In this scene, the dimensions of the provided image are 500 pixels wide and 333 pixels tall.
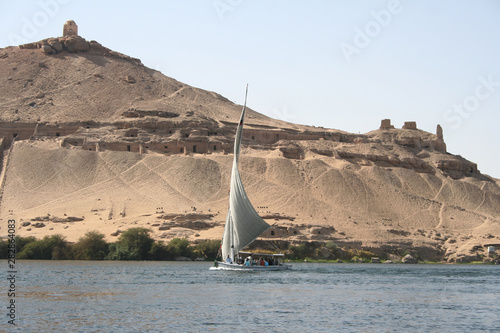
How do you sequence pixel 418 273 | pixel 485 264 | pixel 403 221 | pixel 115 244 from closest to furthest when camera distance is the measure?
1. pixel 418 273
2. pixel 115 244
3. pixel 485 264
4. pixel 403 221

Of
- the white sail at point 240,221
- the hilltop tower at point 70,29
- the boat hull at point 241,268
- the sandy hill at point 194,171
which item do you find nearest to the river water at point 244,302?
the boat hull at point 241,268

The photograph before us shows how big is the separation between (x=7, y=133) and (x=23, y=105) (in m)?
7.75

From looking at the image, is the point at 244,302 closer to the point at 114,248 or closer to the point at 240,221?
the point at 240,221

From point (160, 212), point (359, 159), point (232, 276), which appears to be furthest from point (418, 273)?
point (359, 159)

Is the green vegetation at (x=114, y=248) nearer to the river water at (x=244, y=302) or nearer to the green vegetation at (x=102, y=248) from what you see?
the green vegetation at (x=102, y=248)

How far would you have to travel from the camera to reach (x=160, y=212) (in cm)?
6862

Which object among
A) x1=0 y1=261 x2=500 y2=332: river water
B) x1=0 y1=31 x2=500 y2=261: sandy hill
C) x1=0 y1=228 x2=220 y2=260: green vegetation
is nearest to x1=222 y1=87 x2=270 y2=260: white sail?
x1=0 y1=261 x2=500 y2=332: river water

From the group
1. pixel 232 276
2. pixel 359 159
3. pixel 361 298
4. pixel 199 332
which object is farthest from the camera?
pixel 359 159

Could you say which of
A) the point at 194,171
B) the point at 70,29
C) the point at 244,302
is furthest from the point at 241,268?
the point at 70,29

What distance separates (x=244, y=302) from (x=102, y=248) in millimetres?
29953

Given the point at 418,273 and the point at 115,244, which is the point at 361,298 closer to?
the point at 418,273

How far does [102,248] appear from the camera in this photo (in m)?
58.0

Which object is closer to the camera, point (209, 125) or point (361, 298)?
point (361, 298)

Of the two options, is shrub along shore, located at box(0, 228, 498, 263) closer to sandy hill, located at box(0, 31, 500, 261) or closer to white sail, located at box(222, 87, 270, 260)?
sandy hill, located at box(0, 31, 500, 261)
